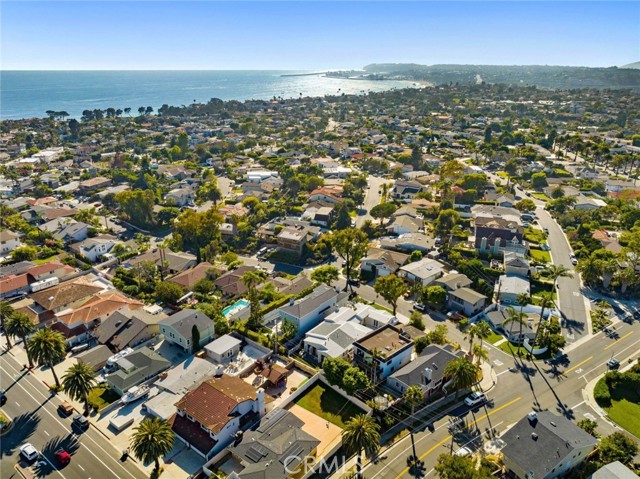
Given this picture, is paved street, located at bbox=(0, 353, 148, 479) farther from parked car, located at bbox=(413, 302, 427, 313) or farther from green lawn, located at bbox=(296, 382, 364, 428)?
parked car, located at bbox=(413, 302, 427, 313)

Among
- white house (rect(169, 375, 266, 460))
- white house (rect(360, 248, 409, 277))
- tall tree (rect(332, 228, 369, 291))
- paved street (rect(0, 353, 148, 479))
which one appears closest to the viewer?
paved street (rect(0, 353, 148, 479))

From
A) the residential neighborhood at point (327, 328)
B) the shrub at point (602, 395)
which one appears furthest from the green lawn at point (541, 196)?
the shrub at point (602, 395)

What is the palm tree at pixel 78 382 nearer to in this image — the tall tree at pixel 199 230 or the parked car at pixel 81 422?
the parked car at pixel 81 422

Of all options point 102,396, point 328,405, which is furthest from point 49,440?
point 328,405

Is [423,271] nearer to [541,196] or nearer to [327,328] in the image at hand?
[327,328]

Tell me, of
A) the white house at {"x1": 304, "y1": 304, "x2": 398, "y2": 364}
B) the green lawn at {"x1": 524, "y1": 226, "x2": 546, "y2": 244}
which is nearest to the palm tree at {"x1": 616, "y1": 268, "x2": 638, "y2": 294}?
the green lawn at {"x1": 524, "y1": 226, "x2": 546, "y2": 244}
